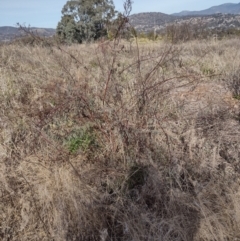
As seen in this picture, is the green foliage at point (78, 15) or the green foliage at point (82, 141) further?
the green foliage at point (78, 15)

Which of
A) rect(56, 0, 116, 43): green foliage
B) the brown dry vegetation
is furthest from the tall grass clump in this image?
rect(56, 0, 116, 43): green foliage

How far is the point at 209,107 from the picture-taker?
3.60m

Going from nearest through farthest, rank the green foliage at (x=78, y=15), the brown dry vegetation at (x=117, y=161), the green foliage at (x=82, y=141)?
the brown dry vegetation at (x=117, y=161) < the green foliage at (x=82, y=141) < the green foliage at (x=78, y=15)

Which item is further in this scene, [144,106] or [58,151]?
[144,106]

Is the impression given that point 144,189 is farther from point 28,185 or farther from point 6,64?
point 6,64

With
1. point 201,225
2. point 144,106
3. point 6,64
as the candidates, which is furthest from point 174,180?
point 6,64

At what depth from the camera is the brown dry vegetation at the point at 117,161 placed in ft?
7.38

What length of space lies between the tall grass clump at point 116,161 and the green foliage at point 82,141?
0.01 m

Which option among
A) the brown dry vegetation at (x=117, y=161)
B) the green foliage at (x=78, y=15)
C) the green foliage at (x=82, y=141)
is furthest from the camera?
the green foliage at (x=78, y=15)

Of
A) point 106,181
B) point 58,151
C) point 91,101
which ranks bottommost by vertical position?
point 106,181

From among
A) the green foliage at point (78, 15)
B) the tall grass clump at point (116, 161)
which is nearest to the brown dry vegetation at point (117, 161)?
the tall grass clump at point (116, 161)

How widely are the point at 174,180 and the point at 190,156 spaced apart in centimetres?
34

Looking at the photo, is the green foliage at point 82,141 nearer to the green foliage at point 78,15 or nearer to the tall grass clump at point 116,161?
the tall grass clump at point 116,161

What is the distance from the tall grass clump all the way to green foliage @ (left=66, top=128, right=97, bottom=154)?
0.03ft
